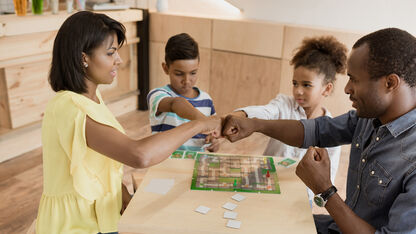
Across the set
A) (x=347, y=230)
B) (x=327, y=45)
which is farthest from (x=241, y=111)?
(x=347, y=230)

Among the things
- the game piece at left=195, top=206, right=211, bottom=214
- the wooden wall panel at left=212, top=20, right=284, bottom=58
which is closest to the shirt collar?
the game piece at left=195, top=206, right=211, bottom=214

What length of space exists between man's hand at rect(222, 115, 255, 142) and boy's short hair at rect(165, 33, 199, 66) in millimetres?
423

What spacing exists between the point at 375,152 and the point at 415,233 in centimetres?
33

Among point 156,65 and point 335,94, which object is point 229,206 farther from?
point 156,65

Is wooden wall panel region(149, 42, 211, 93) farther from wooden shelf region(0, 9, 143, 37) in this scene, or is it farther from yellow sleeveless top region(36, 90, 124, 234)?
yellow sleeveless top region(36, 90, 124, 234)

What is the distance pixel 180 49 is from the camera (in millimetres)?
2070

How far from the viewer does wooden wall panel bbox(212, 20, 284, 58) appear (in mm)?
3691

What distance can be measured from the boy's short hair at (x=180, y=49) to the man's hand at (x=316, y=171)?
0.92 meters

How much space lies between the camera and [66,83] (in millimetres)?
1440

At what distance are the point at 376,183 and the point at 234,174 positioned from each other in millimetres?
531

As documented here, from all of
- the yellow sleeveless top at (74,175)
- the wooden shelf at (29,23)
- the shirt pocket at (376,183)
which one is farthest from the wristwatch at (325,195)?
the wooden shelf at (29,23)

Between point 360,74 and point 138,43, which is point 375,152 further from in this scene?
point 138,43

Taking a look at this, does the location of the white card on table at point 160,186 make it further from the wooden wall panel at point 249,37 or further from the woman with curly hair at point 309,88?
the wooden wall panel at point 249,37

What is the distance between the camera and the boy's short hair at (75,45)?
4.54 feet
